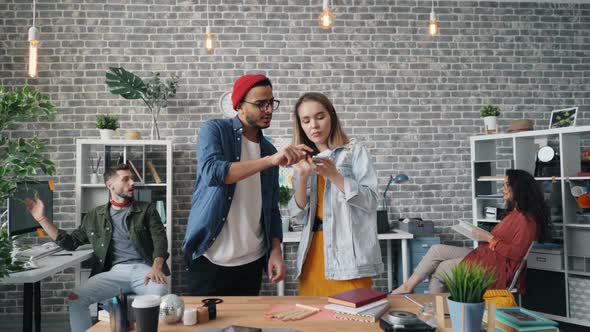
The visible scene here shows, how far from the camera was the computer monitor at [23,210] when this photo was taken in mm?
Result: 3123

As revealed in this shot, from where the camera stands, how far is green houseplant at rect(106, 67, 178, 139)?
4.20 m

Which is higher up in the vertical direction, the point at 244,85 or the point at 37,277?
the point at 244,85

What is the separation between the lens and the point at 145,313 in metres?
1.25

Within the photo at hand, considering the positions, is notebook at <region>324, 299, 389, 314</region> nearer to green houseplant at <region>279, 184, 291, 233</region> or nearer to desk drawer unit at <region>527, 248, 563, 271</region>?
green houseplant at <region>279, 184, 291, 233</region>

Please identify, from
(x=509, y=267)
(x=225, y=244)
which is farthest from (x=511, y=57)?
(x=225, y=244)

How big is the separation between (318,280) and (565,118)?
12.2 ft

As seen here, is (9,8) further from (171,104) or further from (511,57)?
(511,57)

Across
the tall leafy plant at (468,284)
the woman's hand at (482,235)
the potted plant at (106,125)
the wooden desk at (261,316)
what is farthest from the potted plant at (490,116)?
the potted plant at (106,125)

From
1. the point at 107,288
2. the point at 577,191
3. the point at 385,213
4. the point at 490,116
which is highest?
the point at 490,116

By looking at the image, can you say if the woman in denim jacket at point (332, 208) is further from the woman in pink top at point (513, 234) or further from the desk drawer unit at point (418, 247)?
the desk drawer unit at point (418, 247)

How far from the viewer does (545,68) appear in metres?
4.98

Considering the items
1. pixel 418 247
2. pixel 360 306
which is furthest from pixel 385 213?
pixel 360 306

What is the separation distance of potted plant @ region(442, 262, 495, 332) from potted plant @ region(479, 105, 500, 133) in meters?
3.77

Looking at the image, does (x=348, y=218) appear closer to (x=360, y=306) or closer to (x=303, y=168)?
(x=303, y=168)
